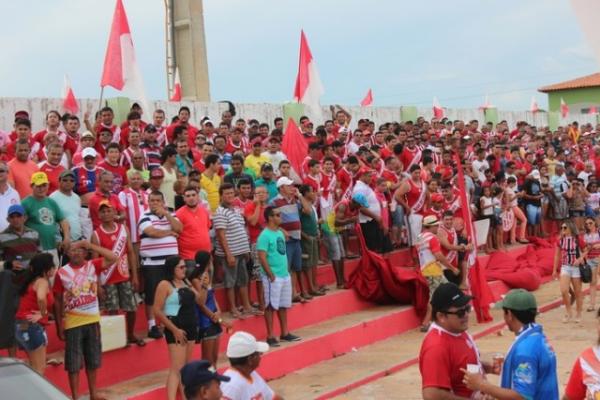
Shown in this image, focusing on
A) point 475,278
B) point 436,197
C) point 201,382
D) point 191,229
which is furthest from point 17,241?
point 475,278

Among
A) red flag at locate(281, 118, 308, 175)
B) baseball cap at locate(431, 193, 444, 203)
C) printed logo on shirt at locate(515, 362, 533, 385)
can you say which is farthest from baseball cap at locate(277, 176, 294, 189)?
printed logo on shirt at locate(515, 362, 533, 385)

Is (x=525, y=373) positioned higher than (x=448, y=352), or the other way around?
(x=448, y=352)

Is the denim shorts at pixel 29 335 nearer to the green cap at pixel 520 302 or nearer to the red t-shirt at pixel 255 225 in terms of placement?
the red t-shirt at pixel 255 225

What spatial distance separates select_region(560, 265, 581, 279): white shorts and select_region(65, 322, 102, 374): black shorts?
865cm

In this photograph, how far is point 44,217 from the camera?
1070 cm

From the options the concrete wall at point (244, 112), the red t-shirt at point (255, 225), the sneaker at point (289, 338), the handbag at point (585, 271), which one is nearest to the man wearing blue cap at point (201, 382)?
the sneaker at point (289, 338)

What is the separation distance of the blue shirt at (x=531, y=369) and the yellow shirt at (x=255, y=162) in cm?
963

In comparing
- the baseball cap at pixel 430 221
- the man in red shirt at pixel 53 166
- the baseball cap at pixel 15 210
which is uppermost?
the man in red shirt at pixel 53 166

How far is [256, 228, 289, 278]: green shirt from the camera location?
1298 cm

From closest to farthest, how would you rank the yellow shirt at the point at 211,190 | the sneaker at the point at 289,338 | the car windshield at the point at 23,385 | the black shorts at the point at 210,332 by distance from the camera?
the car windshield at the point at 23,385
the black shorts at the point at 210,332
the sneaker at the point at 289,338
the yellow shirt at the point at 211,190

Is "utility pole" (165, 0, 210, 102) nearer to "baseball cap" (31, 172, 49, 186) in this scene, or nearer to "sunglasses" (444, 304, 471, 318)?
"baseball cap" (31, 172, 49, 186)

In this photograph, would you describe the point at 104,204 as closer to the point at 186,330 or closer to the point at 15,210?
the point at 15,210

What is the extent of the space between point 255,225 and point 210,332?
280 cm

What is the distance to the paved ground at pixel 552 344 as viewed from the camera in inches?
472
